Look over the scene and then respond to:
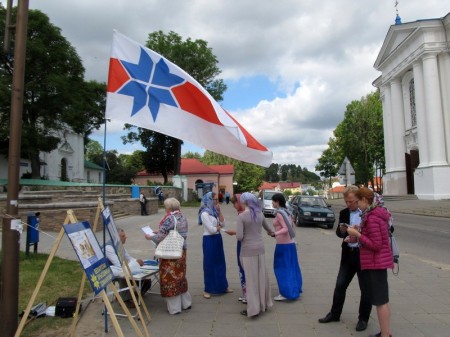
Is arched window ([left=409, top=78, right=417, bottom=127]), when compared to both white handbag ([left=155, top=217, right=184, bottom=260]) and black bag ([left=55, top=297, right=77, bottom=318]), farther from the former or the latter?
black bag ([left=55, top=297, right=77, bottom=318])

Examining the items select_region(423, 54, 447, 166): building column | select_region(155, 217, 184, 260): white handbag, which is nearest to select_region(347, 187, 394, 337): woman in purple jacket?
select_region(155, 217, 184, 260): white handbag

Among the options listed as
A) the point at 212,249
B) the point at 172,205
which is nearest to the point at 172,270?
the point at 172,205

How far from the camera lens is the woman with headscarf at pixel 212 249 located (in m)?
6.63

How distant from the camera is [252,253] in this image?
5652mm

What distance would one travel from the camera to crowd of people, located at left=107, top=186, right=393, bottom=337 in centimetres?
446

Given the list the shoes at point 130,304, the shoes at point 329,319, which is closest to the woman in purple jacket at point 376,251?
the shoes at point 329,319

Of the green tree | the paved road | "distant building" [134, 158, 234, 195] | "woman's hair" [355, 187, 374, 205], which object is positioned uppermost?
the green tree

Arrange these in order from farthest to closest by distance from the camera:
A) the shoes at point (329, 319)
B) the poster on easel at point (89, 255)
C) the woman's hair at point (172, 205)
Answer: the woman's hair at point (172, 205) → the shoes at point (329, 319) → the poster on easel at point (89, 255)

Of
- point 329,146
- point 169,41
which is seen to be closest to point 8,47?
point 169,41

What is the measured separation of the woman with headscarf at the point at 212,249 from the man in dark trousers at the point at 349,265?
1.98 metres

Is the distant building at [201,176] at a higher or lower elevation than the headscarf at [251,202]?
higher

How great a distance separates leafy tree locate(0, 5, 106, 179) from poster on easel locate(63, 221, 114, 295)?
27.4 metres

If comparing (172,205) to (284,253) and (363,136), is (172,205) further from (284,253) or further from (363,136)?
(363,136)

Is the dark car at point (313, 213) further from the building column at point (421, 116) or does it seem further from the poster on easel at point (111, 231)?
the building column at point (421, 116)
